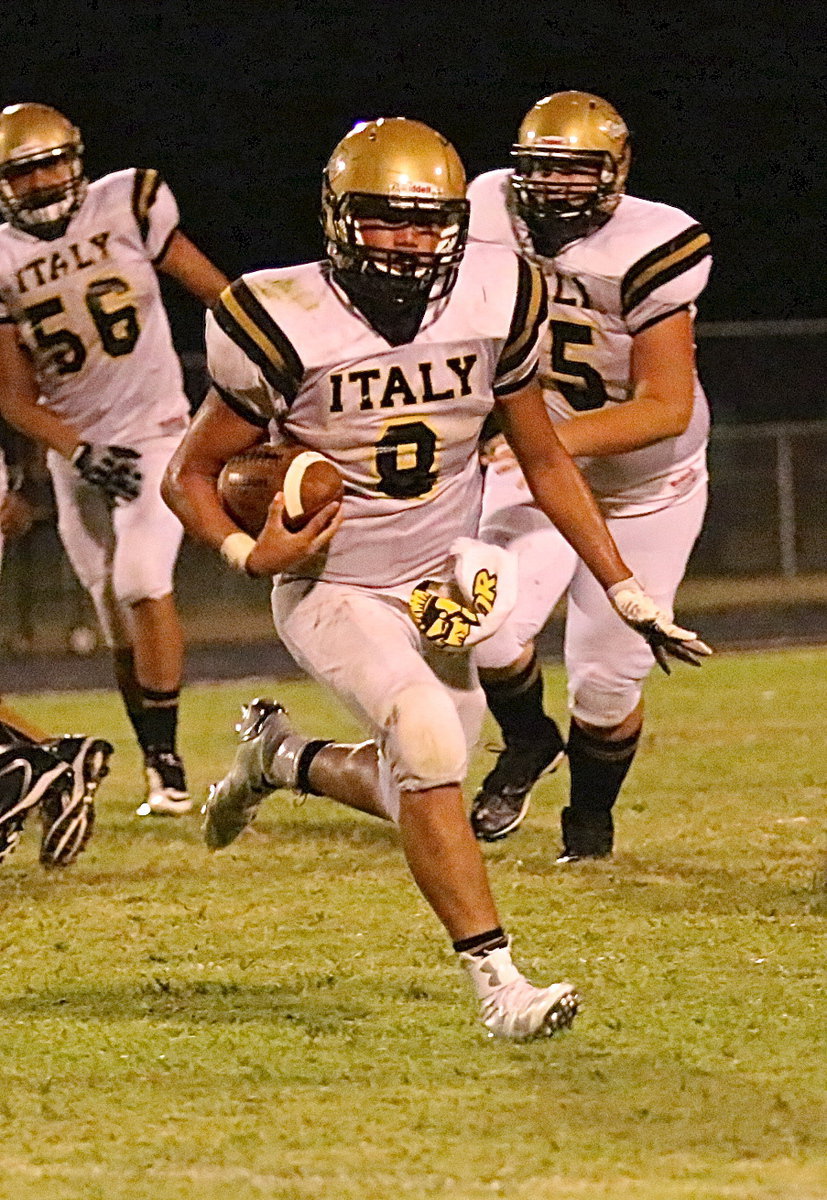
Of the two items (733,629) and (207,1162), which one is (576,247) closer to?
(207,1162)

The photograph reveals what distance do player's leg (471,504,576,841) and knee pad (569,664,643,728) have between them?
0.76ft

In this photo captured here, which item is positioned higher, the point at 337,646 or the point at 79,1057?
the point at 337,646

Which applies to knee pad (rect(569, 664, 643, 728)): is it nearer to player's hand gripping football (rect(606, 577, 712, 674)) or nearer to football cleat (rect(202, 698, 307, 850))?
football cleat (rect(202, 698, 307, 850))

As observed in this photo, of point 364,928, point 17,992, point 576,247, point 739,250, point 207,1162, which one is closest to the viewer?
point 207,1162

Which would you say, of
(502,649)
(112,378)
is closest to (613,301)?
(502,649)

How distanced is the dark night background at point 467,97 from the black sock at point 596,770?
14.7 metres

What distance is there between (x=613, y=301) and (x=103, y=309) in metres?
2.08

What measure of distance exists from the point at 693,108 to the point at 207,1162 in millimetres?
18774

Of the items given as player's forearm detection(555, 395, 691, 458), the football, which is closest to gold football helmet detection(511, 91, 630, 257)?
player's forearm detection(555, 395, 691, 458)

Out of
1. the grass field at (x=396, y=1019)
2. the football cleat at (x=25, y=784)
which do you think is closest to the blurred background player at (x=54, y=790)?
the football cleat at (x=25, y=784)

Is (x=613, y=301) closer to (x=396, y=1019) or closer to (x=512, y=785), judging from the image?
(x=512, y=785)

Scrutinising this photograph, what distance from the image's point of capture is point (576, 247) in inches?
222

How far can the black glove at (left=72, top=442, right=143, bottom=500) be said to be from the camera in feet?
22.9

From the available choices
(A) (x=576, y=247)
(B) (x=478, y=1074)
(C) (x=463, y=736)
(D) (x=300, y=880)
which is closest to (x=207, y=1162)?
(B) (x=478, y=1074)
